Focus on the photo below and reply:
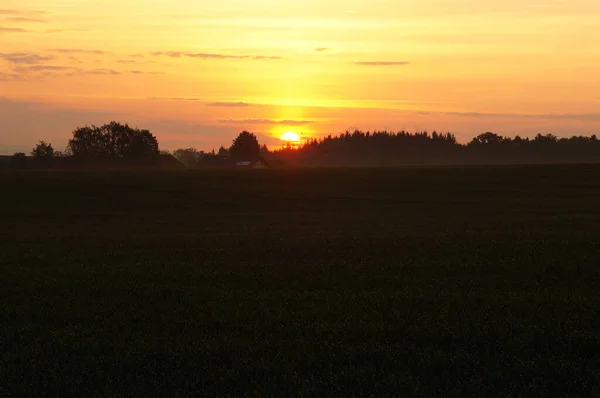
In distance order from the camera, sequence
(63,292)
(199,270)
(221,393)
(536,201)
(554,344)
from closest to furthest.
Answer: (221,393) < (554,344) < (63,292) < (199,270) < (536,201)

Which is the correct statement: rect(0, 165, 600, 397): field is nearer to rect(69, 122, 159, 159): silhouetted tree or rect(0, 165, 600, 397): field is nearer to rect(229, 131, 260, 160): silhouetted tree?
rect(69, 122, 159, 159): silhouetted tree

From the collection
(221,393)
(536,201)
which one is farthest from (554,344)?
(536,201)

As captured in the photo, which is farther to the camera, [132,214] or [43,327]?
[132,214]

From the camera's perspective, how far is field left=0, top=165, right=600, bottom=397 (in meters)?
10.1

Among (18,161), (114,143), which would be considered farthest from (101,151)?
(18,161)

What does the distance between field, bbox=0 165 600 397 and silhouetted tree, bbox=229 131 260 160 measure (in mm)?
165584

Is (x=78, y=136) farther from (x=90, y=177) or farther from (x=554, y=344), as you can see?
(x=554, y=344)

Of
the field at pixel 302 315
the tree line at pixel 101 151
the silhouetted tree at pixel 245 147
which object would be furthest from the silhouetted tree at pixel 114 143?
→ the field at pixel 302 315

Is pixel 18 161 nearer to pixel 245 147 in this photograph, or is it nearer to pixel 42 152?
pixel 42 152

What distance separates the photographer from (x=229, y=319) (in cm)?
1370

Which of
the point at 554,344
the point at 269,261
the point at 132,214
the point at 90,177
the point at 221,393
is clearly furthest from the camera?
the point at 90,177

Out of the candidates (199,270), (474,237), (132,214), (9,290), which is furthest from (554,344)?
(132,214)

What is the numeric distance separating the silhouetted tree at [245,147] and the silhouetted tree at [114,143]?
28.9 metres

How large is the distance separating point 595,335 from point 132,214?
5022cm
